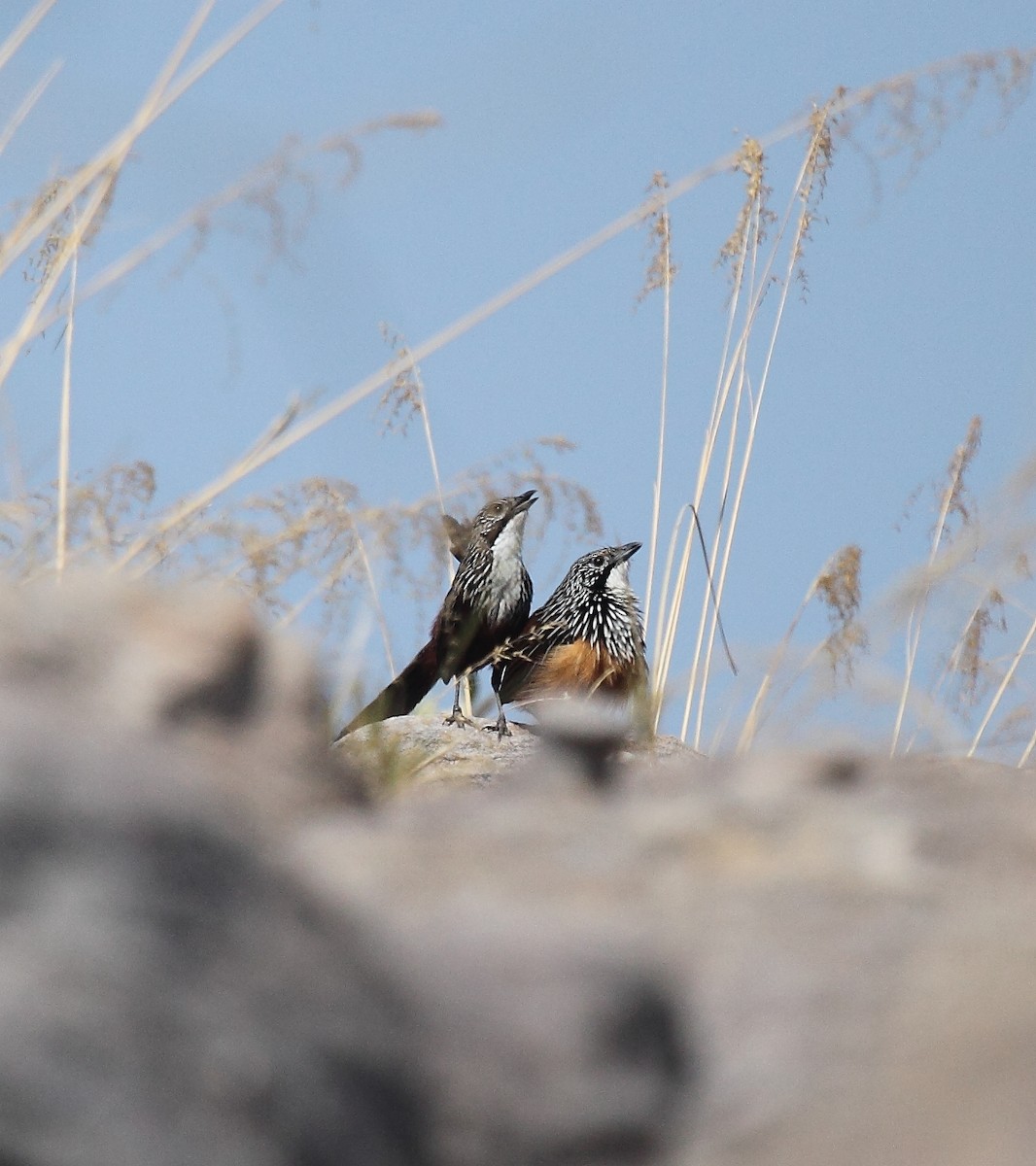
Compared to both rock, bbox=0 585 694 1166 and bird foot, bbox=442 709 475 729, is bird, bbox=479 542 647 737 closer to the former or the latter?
bird foot, bbox=442 709 475 729

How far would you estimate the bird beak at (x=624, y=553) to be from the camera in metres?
4.95

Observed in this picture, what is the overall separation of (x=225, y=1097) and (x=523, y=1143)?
22 centimetres

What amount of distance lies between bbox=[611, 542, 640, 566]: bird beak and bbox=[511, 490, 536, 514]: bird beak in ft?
1.21

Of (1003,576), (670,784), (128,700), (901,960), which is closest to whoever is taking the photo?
(901,960)

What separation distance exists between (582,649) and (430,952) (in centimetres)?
334

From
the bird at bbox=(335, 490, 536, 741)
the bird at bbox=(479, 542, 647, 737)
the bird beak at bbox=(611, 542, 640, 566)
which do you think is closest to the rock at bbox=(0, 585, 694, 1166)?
the bird at bbox=(479, 542, 647, 737)

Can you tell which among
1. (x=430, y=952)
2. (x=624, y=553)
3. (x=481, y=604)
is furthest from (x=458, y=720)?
(x=430, y=952)

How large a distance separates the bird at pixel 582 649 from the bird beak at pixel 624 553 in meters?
0.05

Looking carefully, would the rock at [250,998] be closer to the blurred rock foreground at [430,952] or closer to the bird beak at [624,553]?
the blurred rock foreground at [430,952]

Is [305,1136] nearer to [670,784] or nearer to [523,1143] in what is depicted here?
[523,1143]

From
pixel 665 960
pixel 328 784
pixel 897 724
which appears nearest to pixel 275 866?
pixel 328 784

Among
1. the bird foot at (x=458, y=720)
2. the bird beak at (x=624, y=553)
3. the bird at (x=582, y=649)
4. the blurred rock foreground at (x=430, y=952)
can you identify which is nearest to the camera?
the blurred rock foreground at (x=430, y=952)

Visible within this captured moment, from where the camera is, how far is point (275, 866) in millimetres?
1226

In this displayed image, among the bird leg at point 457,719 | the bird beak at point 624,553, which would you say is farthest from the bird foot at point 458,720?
the bird beak at point 624,553
